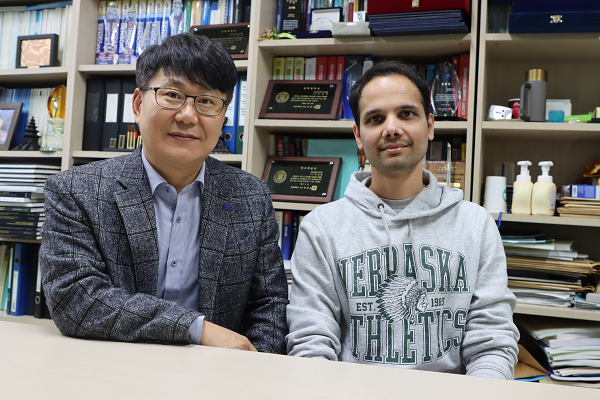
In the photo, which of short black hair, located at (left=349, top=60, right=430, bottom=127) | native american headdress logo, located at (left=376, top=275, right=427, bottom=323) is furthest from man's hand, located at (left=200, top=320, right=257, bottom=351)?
short black hair, located at (left=349, top=60, right=430, bottom=127)

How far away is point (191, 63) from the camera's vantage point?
3.70 feet

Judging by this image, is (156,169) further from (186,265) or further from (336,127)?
(336,127)

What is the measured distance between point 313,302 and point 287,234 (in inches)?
34.6

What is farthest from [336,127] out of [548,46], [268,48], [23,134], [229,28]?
[23,134]

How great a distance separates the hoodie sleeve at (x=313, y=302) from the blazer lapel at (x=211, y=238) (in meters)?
0.20

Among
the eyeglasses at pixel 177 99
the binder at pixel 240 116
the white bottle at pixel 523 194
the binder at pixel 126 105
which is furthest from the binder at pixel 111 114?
the white bottle at pixel 523 194

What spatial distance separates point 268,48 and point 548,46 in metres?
1.13

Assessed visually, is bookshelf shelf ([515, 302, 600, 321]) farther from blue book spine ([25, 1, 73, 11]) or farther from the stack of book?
blue book spine ([25, 1, 73, 11])

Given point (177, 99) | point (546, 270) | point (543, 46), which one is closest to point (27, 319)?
point (177, 99)

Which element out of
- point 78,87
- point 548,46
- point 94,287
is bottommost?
point 94,287

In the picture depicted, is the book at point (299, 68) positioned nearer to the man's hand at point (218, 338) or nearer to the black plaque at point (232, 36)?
the black plaque at point (232, 36)

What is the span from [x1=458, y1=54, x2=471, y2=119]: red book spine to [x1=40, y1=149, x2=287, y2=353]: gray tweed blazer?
3.19 ft

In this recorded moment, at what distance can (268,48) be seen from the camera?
1.96 m

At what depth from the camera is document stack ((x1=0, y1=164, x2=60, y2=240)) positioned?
2.07 m
